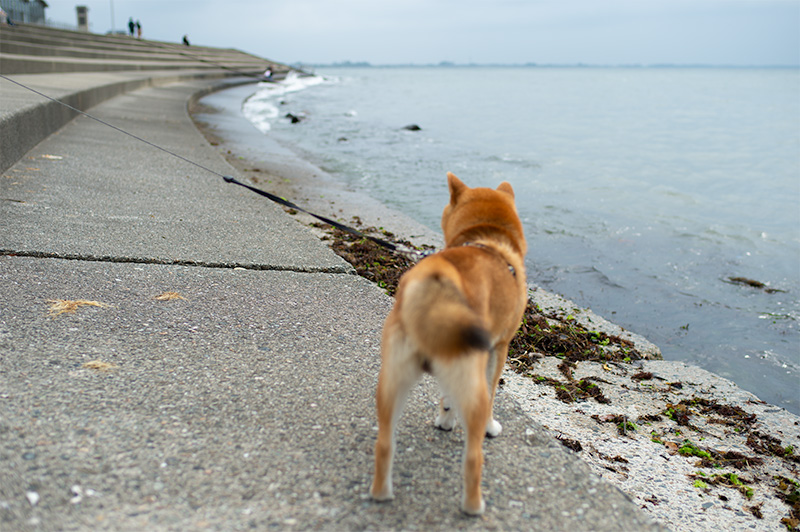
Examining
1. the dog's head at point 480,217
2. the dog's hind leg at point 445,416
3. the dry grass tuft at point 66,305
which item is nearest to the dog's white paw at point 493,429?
the dog's hind leg at point 445,416

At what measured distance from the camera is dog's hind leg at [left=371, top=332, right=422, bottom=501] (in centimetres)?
195

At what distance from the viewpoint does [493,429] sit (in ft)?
8.83

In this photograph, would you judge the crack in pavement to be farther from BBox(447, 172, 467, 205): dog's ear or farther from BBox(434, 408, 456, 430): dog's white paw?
BBox(434, 408, 456, 430): dog's white paw

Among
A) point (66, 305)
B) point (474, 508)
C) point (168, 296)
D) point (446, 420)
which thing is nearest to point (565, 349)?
point (446, 420)

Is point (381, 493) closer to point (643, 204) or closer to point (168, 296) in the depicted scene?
point (168, 296)

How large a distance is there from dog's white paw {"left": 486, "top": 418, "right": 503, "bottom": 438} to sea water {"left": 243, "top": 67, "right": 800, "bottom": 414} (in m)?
3.08

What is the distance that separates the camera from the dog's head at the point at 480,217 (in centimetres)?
268

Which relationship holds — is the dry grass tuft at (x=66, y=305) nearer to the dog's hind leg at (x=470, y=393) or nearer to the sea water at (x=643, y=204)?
the dog's hind leg at (x=470, y=393)

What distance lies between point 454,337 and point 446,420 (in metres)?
1.03

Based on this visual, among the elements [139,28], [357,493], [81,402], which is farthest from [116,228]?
[139,28]

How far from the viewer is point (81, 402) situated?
2.57m

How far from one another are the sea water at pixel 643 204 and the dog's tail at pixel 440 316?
12.9 ft

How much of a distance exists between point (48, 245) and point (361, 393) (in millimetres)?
2961

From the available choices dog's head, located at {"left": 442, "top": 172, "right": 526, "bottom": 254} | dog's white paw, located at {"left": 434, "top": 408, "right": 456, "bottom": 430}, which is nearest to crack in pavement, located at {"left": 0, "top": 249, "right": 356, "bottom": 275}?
dog's head, located at {"left": 442, "top": 172, "right": 526, "bottom": 254}
